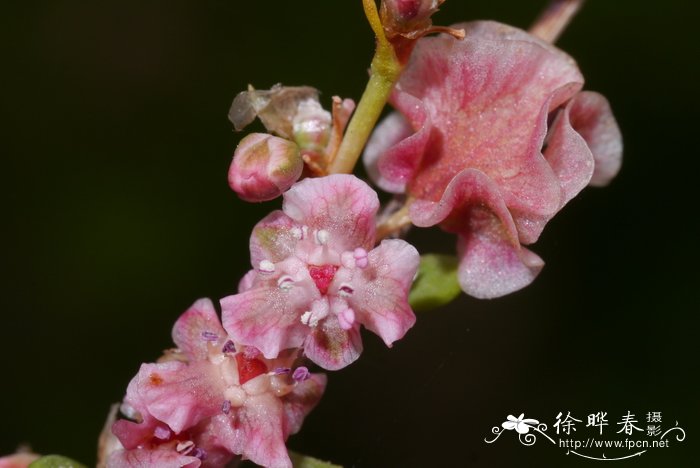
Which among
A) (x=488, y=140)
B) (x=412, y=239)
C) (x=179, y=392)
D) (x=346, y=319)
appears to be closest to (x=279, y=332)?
(x=346, y=319)

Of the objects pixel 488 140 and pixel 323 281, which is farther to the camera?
pixel 488 140

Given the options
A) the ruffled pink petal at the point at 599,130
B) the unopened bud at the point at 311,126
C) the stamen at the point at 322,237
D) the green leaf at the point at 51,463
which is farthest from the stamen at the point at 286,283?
the ruffled pink petal at the point at 599,130

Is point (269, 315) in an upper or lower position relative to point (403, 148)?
lower

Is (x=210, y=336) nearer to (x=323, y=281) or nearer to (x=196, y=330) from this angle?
(x=196, y=330)

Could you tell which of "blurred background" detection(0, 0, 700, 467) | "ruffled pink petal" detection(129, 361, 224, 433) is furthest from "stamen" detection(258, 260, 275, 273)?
"blurred background" detection(0, 0, 700, 467)

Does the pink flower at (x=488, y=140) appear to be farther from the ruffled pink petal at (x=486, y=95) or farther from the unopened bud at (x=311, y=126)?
the unopened bud at (x=311, y=126)

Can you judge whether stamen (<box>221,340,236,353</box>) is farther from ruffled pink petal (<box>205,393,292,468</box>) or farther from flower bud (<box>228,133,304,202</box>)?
flower bud (<box>228,133,304,202</box>)

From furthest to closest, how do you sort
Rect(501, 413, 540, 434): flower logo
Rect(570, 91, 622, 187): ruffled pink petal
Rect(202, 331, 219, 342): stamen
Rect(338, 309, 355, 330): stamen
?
1. Rect(501, 413, 540, 434): flower logo
2. Rect(570, 91, 622, 187): ruffled pink petal
3. Rect(202, 331, 219, 342): stamen
4. Rect(338, 309, 355, 330): stamen
